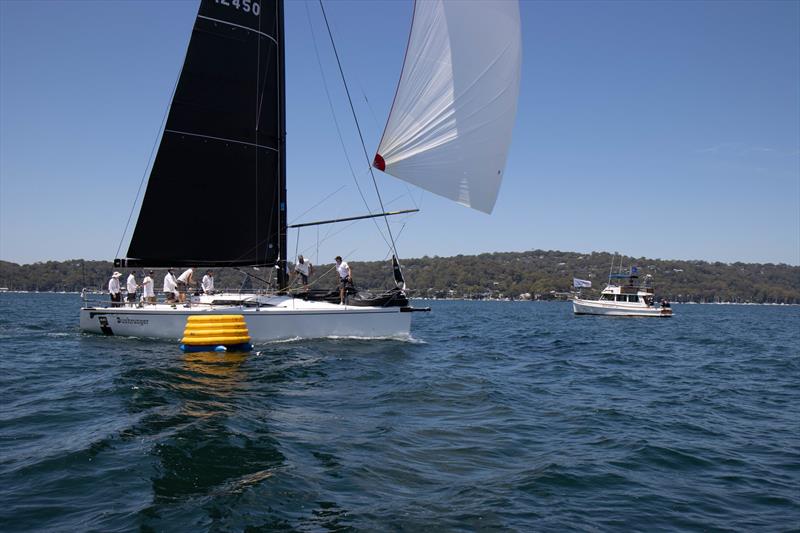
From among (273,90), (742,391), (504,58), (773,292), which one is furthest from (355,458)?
(773,292)

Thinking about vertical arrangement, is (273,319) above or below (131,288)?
below

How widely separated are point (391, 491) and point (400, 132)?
11.6 m

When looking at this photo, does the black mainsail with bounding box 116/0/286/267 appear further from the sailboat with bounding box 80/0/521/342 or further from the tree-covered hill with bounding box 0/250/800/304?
the tree-covered hill with bounding box 0/250/800/304

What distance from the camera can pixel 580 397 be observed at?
11.4 m

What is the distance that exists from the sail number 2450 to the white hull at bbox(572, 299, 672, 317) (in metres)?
44.2

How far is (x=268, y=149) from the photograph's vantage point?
63.9ft

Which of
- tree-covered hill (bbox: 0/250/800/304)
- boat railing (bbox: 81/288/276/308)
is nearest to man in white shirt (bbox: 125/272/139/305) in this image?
boat railing (bbox: 81/288/276/308)

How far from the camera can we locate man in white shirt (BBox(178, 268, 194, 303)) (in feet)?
64.3

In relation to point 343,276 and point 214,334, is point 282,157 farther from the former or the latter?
→ point 214,334

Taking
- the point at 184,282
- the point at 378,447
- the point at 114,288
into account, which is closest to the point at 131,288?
the point at 114,288

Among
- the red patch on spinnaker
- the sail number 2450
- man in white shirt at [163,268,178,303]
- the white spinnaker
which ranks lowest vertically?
man in white shirt at [163,268,178,303]

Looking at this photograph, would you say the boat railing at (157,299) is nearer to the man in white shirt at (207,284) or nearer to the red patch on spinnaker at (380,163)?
the man in white shirt at (207,284)

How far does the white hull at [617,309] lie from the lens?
174ft

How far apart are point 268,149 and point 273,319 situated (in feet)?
19.3
